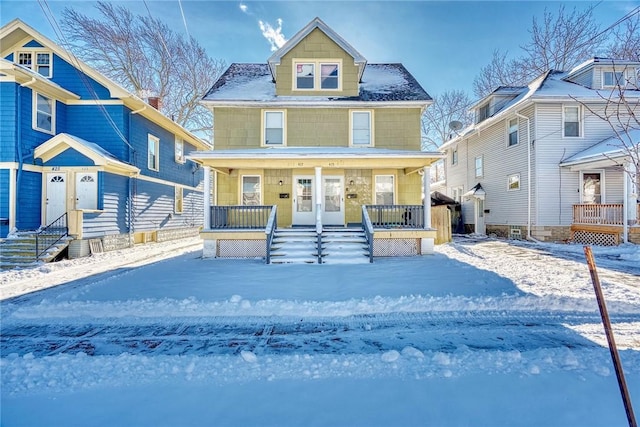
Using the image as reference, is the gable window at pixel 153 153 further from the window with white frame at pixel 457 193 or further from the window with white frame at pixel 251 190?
the window with white frame at pixel 457 193

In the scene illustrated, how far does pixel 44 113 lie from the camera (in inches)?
453

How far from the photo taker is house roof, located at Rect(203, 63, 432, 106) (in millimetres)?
11805

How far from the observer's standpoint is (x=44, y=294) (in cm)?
595

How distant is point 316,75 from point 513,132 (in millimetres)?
10923

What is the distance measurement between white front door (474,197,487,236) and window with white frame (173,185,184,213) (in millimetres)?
18336

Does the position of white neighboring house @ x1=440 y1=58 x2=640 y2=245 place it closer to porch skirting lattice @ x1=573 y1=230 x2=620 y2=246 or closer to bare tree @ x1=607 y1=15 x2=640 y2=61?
porch skirting lattice @ x1=573 y1=230 x2=620 y2=246

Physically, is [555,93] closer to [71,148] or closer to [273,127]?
[273,127]

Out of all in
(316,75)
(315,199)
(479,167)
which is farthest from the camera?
(479,167)

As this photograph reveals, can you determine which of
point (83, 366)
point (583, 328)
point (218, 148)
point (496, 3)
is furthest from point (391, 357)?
point (496, 3)

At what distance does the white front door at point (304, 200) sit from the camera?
1198 centimetres

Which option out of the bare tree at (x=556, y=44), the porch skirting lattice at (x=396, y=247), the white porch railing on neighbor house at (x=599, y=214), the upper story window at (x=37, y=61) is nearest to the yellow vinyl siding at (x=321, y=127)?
the porch skirting lattice at (x=396, y=247)

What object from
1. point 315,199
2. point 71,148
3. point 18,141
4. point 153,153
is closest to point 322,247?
point 315,199

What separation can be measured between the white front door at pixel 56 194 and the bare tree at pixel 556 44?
26806 millimetres

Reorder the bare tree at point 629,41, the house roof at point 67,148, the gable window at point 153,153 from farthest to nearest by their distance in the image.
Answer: the gable window at point 153,153, the house roof at point 67,148, the bare tree at point 629,41
